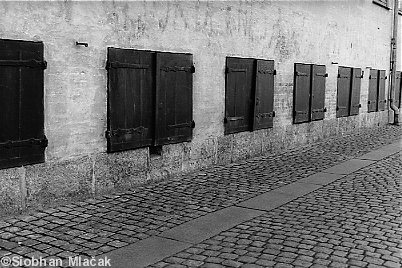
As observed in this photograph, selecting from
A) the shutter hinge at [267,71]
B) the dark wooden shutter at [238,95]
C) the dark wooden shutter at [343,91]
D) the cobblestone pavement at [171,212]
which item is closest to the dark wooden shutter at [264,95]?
the shutter hinge at [267,71]

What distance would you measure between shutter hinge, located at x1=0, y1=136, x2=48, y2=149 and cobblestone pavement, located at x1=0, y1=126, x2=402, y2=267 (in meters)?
0.81

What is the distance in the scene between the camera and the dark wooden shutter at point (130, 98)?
24.3ft

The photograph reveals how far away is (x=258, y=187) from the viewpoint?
26.8ft

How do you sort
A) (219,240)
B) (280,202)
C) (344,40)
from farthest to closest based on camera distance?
1. (344,40)
2. (280,202)
3. (219,240)

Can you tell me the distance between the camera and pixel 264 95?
11180 millimetres

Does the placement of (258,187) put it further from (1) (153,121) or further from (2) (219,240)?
(2) (219,240)

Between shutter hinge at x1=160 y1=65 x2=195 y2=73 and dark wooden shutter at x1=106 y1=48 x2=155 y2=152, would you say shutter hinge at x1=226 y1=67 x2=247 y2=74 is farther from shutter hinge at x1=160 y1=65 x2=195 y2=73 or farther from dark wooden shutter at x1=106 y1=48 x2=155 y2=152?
dark wooden shutter at x1=106 y1=48 x2=155 y2=152

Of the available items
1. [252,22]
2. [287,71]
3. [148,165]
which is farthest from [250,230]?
[287,71]

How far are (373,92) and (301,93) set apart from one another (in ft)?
19.5

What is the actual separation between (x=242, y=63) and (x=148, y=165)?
10.8ft

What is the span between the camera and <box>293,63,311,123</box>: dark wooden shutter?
40.9ft

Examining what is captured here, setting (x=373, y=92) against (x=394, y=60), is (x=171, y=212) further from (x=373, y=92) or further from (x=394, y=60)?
(x=394, y=60)

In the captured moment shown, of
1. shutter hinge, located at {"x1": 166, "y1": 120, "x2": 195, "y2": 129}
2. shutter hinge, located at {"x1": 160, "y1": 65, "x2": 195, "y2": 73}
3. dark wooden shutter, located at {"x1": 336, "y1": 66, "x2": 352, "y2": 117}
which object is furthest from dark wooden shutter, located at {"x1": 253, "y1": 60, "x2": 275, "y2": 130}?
dark wooden shutter, located at {"x1": 336, "y1": 66, "x2": 352, "y2": 117}

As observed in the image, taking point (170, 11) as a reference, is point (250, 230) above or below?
below
